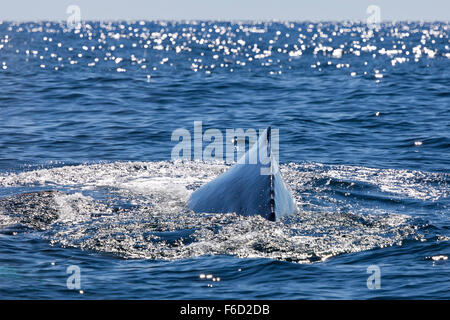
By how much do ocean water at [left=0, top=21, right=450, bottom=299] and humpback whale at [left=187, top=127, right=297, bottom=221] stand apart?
259 millimetres

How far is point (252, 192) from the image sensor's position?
40.9ft

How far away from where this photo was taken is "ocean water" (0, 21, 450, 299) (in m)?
9.93

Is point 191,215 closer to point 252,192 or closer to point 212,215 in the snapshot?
point 212,215

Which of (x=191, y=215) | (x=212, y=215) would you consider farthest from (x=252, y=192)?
(x=191, y=215)

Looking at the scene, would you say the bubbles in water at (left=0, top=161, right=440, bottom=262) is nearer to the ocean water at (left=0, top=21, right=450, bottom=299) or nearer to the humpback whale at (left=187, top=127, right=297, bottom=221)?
the ocean water at (left=0, top=21, right=450, bottom=299)

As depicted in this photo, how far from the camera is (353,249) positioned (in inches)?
444

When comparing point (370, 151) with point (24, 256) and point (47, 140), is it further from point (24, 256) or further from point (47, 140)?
point (24, 256)

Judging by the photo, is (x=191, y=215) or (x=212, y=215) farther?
(x=191, y=215)


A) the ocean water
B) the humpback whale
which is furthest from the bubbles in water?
the humpback whale

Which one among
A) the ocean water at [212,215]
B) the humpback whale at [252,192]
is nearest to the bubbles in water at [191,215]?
the ocean water at [212,215]

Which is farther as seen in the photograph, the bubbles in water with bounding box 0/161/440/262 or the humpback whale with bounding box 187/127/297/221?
the humpback whale with bounding box 187/127/297/221

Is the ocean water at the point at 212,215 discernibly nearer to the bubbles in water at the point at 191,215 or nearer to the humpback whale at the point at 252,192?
the bubbles in water at the point at 191,215

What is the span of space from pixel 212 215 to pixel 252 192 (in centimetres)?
103
